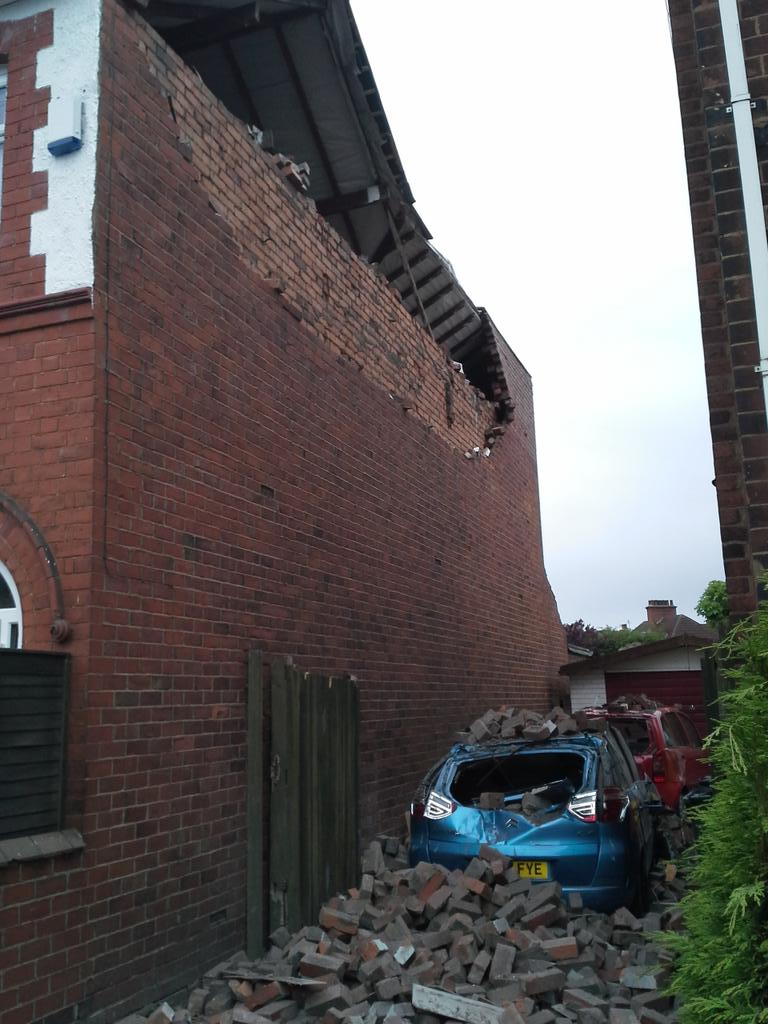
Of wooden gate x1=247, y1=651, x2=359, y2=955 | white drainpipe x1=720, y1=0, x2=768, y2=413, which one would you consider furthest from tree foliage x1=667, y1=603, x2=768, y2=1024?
wooden gate x1=247, y1=651, x2=359, y2=955

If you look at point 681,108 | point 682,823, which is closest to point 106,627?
point 681,108

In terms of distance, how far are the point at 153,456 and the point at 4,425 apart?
892mm

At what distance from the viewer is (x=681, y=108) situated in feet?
21.1

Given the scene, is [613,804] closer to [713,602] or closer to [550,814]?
[550,814]

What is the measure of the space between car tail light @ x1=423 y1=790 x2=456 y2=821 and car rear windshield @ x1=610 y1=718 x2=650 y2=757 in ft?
13.0

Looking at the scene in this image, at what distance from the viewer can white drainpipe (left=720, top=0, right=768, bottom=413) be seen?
555 cm

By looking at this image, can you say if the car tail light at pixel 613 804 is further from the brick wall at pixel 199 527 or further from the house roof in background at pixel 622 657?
the house roof in background at pixel 622 657

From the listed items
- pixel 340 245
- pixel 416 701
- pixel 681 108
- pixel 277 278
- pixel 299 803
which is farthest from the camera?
pixel 416 701

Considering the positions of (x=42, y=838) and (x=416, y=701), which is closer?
Answer: (x=42, y=838)

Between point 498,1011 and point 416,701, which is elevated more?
point 416,701

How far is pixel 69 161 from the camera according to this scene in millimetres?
5996

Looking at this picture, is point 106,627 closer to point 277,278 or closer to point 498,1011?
point 498,1011

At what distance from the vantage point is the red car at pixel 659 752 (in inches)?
406

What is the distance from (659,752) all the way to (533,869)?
4058mm
